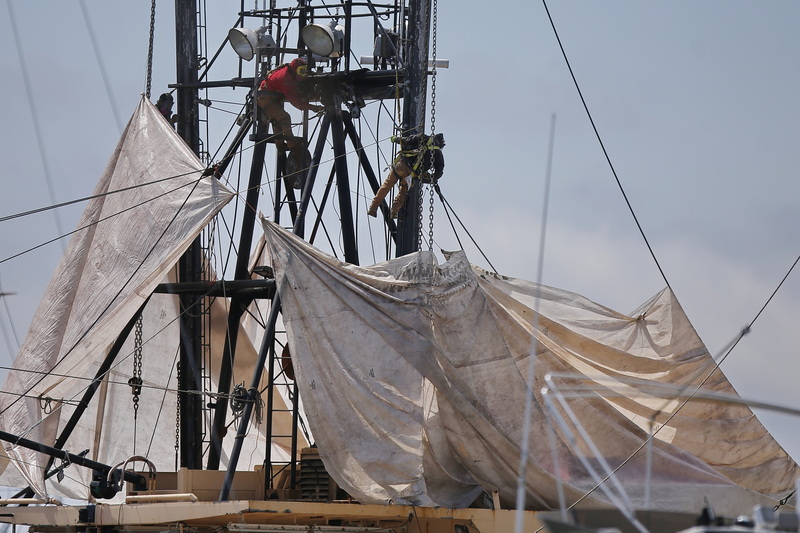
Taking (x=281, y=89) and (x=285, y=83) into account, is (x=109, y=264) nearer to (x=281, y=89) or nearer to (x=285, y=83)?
(x=281, y=89)

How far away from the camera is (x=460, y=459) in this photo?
22.6 m

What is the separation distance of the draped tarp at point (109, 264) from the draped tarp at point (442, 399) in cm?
220

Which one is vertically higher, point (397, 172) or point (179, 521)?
point (397, 172)

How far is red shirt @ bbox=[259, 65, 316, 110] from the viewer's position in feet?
85.5

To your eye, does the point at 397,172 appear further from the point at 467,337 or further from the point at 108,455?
the point at 108,455

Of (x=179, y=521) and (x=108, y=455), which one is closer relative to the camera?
(x=179, y=521)

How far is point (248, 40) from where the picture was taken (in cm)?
2719

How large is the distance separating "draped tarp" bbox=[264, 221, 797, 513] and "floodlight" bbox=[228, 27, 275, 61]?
5193mm

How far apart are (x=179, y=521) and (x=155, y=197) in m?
7.12

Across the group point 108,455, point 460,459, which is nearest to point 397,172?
point 460,459

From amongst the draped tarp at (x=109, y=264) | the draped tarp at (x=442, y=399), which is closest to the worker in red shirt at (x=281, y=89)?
the draped tarp at (x=109, y=264)

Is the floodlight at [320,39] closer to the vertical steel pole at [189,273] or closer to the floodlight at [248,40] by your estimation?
the floodlight at [248,40]

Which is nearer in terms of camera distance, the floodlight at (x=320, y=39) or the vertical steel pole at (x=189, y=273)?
the floodlight at (x=320, y=39)

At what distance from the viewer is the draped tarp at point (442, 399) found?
22.0 m
